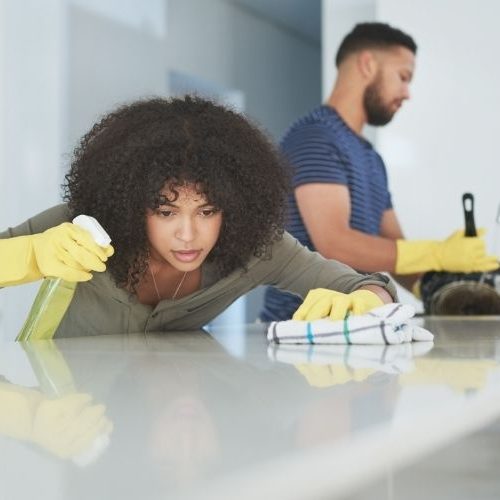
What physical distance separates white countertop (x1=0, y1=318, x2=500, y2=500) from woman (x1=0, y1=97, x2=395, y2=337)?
35cm

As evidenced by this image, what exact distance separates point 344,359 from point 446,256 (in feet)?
4.83

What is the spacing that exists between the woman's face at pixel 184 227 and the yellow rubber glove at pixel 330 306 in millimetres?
184

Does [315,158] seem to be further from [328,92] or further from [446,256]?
[328,92]

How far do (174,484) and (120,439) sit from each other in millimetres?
111

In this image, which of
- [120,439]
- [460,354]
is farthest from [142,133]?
[120,439]

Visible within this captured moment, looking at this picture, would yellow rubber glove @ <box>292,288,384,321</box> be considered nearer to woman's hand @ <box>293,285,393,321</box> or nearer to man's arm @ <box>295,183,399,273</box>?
woman's hand @ <box>293,285,393,321</box>

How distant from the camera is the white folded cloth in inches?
41.9

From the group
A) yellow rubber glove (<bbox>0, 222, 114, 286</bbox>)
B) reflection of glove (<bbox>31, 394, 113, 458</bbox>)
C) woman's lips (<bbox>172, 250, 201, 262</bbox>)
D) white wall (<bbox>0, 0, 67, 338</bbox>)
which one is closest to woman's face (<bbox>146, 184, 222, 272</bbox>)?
woman's lips (<bbox>172, 250, 201, 262</bbox>)

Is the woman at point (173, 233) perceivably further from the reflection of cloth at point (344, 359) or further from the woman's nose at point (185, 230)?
the reflection of cloth at point (344, 359)

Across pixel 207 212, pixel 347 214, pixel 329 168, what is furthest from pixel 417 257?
pixel 207 212

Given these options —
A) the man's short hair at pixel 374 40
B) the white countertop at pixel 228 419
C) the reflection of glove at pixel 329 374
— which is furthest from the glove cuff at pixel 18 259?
the man's short hair at pixel 374 40

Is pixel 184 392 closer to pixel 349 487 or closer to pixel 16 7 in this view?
pixel 349 487

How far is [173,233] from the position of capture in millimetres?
1319

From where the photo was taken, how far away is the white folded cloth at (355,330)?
1.06m
